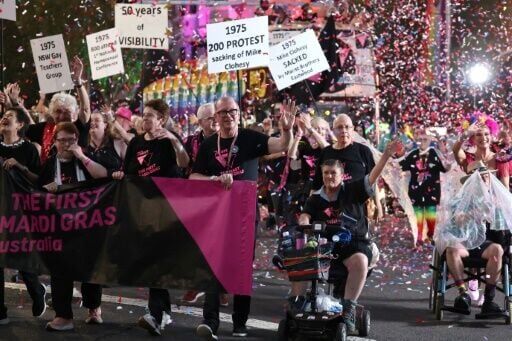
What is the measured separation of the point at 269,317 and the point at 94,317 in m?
1.60

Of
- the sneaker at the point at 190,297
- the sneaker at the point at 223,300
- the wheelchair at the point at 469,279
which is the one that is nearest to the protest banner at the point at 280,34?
the sneaker at the point at 190,297

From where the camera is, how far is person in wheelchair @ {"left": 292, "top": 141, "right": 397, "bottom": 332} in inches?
299

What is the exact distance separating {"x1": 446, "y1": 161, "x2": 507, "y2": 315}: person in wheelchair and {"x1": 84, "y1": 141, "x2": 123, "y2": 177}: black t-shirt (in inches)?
123

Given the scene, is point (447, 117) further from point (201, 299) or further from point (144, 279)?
point (144, 279)

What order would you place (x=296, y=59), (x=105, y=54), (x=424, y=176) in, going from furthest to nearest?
(x=424, y=176), (x=105, y=54), (x=296, y=59)

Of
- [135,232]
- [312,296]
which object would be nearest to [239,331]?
[312,296]

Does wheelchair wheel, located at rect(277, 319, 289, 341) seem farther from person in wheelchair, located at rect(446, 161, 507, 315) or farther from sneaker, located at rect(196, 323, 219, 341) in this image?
person in wheelchair, located at rect(446, 161, 507, 315)

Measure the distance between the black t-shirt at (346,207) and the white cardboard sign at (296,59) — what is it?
4.44 meters

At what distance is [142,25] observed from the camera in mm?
14281

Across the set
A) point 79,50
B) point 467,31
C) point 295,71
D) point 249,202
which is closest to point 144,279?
point 249,202

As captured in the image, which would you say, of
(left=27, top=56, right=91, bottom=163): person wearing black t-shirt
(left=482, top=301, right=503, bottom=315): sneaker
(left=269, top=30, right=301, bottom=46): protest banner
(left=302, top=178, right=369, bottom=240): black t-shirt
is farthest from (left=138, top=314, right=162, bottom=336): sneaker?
(left=269, top=30, right=301, bottom=46): protest banner

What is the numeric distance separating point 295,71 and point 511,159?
3.61 m

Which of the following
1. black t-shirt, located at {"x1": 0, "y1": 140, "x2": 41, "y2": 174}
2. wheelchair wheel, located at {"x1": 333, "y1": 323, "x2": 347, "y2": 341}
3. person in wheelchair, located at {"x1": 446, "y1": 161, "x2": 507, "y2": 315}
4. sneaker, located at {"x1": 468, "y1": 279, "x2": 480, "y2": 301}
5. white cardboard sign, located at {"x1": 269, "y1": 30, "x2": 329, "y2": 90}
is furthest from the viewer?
white cardboard sign, located at {"x1": 269, "y1": 30, "x2": 329, "y2": 90}

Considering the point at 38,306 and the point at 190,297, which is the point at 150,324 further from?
the point at 190,297
